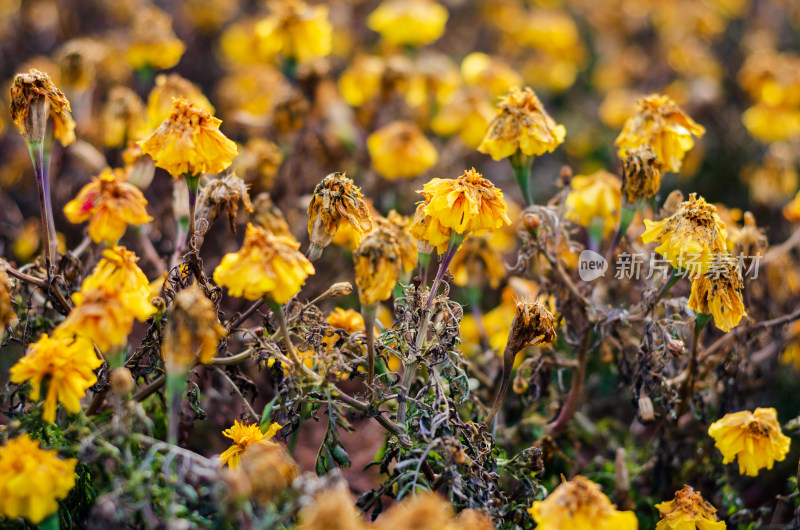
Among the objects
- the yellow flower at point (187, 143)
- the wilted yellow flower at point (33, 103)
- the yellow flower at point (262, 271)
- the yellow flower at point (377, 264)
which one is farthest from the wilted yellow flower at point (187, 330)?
the wilted yellow flower at point (33, 103)

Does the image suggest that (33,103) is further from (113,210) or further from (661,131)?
(661,131)

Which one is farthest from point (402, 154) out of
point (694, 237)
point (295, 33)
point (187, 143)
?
point (694, 237)

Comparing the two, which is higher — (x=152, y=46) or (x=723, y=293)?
(x=152, y=46)

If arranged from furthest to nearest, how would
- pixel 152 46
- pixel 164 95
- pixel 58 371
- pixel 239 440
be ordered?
pixel 152 46
pixel 164 95
pixel 239 440
pixel 58 371

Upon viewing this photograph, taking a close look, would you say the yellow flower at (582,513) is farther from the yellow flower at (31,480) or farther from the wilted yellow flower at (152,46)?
the wilted yellow flower at (152,46)

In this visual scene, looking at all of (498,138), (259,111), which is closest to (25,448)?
(498,138)

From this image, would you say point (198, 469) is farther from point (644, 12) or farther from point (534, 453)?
point (644, 12)
